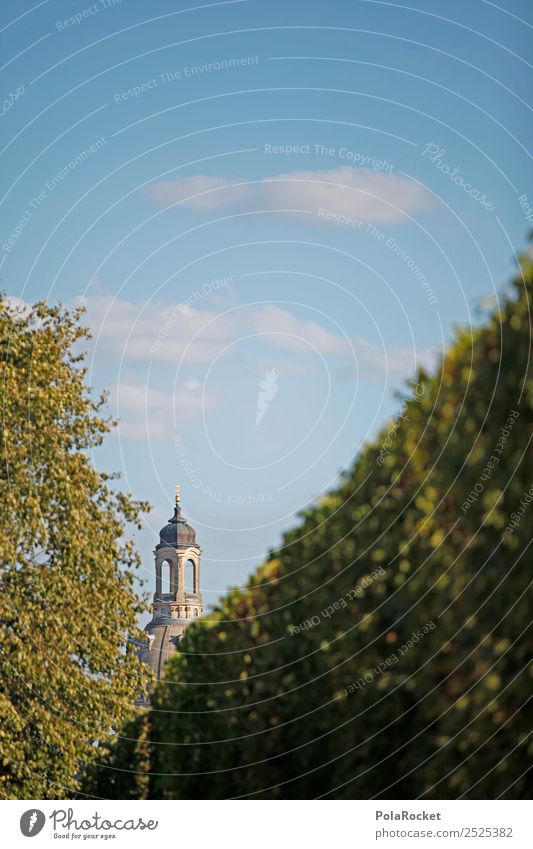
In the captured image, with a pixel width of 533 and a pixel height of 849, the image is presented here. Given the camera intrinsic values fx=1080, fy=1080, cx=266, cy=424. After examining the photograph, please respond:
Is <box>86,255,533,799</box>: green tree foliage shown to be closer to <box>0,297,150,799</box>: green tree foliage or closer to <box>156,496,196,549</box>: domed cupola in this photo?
<box>156,496,196,549</box>: domed cupola

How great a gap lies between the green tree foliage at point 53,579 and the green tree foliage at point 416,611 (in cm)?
508

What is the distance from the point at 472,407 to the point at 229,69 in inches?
216

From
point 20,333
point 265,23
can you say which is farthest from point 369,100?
point 20,333

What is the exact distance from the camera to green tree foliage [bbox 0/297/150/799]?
12.3 meters

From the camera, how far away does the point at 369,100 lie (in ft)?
28.8

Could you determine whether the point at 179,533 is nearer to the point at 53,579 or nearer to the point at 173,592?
the point at 53,579

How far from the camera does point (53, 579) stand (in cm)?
1281

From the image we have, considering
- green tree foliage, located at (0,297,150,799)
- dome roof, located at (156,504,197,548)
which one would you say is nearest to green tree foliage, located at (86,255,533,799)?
dome roof, located at (156,504,197,548)

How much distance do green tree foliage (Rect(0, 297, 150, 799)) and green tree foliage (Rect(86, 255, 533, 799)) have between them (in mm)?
5082

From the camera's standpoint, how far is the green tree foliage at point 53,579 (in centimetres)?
1234

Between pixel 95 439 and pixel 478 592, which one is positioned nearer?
pixel 478 592

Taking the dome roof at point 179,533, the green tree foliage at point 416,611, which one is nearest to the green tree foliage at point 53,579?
the dome roof at point 179,533
